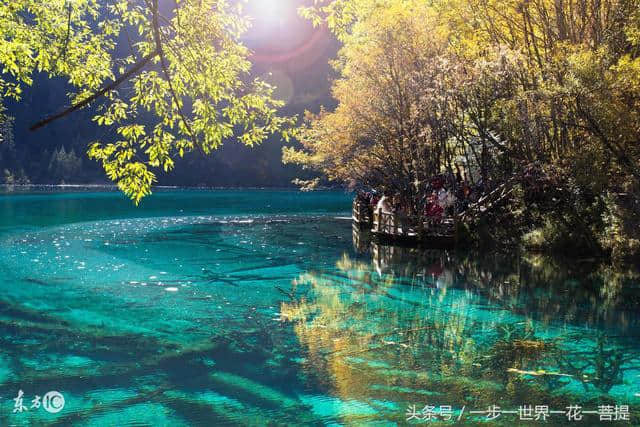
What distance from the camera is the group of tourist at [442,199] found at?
24.2 meters

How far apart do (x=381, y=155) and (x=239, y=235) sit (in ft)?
28.4

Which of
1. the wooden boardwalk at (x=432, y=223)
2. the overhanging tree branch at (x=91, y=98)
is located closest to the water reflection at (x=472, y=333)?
the wooden boardwalk at (x=432, y=223)

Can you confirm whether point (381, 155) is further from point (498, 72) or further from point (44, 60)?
point (44, 60)

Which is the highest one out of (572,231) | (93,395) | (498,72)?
(498,72)

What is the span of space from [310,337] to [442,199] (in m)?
14.8

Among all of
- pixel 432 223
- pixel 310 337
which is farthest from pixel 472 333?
pixel 432 223

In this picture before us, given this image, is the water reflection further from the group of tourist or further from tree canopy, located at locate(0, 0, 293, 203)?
the group of tourist

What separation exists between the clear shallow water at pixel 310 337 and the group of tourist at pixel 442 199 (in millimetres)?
3008

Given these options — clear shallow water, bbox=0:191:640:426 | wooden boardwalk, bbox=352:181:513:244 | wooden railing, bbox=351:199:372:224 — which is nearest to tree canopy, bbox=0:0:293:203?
clear shallow water, bbox=0:191:640:426

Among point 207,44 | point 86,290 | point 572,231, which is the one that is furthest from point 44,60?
point 572,231

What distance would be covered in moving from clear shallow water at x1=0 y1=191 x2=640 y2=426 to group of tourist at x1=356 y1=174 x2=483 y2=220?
301 cm

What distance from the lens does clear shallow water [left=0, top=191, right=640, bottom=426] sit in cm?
775

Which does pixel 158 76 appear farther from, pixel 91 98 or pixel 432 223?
pixel 432 223

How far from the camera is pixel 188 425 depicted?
704 cm
